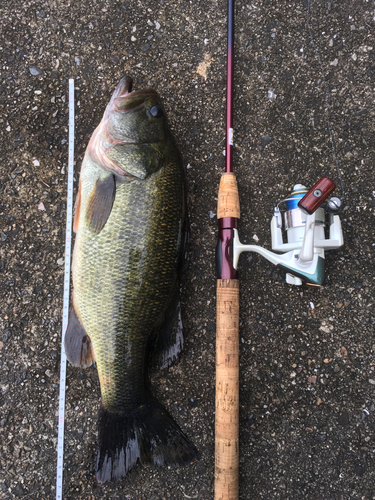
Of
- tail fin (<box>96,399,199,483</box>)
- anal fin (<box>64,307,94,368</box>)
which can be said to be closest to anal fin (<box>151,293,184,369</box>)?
tail fin (<box>96,399,199,483</box>)

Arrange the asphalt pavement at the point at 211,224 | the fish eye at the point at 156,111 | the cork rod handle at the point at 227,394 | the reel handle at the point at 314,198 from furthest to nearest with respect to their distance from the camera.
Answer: the asphalt pavement at the point at 211,224 < the fish eye at the point at 156,111 < the cork rod handle at the point at 227,394 < the reel handle at the point at 314,198

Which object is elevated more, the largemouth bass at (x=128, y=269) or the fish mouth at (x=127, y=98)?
the fish mouth at (x=127, y=98)

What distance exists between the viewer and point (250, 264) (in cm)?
218

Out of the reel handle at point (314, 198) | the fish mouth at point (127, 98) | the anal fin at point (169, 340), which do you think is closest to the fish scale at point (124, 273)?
the anal fin at point (169, 340)

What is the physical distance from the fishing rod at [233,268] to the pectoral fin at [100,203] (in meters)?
0.64

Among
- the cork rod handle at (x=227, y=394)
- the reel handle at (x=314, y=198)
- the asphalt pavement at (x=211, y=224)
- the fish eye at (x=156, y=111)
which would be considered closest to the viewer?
the reel handle at (x=314, y=198)

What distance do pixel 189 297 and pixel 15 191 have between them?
4.50 feet

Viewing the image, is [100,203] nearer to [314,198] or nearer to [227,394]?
[314,198]

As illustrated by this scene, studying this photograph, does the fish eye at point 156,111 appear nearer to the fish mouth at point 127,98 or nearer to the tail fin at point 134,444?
the fish mouth at point 127,98

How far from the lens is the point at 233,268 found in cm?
193

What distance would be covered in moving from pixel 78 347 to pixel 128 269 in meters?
0.59

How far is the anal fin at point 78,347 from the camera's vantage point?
6.33ft

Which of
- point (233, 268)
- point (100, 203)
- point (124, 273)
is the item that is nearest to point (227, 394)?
point (233, 268)

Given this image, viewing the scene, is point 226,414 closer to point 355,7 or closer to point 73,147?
point 73,147
